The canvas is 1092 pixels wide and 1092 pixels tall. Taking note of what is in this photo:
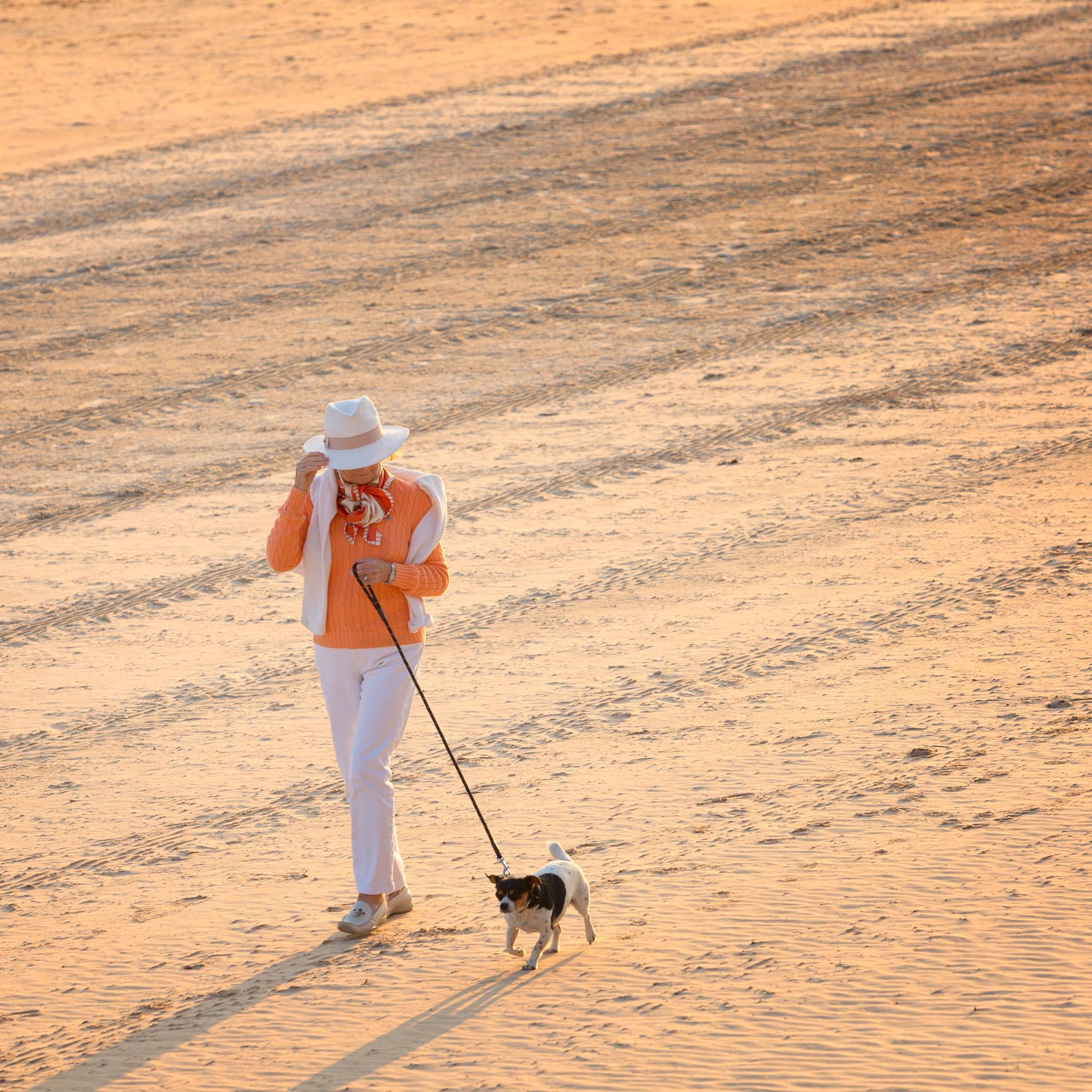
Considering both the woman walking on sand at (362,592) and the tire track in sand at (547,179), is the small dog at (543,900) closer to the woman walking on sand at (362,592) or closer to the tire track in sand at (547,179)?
the woman walking on sand at (362,592)

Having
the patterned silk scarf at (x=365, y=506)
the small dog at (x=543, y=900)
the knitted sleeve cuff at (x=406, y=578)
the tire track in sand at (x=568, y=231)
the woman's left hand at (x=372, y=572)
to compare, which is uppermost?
the tire track in sand at (x=568, y=231)

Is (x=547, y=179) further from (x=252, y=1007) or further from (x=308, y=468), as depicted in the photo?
(x=252, y=1007)

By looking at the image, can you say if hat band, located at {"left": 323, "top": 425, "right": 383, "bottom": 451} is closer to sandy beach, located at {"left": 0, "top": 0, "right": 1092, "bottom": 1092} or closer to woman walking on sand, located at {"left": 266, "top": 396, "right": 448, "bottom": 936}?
woman walking on sand, located at {"left": 266, "top": 396, "right": 448, "bottom": 936}

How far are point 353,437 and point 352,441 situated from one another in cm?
2

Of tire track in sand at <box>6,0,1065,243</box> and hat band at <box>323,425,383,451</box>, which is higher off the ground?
tire track in sand at <box>6,0,1065,243</box>

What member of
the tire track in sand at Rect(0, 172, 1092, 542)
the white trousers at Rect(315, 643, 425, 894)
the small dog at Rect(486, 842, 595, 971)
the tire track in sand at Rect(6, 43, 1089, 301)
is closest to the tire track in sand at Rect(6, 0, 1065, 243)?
the tire track in sand at Rect(6, 43, 1089, 301)

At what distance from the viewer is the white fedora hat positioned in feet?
18.2

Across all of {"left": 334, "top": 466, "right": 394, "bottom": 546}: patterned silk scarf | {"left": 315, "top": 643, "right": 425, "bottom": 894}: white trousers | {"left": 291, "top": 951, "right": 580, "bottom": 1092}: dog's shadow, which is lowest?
{"left": 291, "top": 951, "right": 580, "bottom": 1092}: dog's shadow

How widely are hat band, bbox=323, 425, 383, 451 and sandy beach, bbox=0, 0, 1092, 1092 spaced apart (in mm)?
1929

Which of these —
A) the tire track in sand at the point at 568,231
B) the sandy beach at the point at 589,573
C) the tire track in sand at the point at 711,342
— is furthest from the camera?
the tire track in sand at the point at 568,231

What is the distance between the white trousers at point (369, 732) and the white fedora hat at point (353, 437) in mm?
741

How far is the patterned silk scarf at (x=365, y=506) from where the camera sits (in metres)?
5.66

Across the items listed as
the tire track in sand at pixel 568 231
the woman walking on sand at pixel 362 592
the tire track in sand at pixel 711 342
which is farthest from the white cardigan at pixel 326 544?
the tire track in sand at pixel 568 231

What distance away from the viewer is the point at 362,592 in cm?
569
